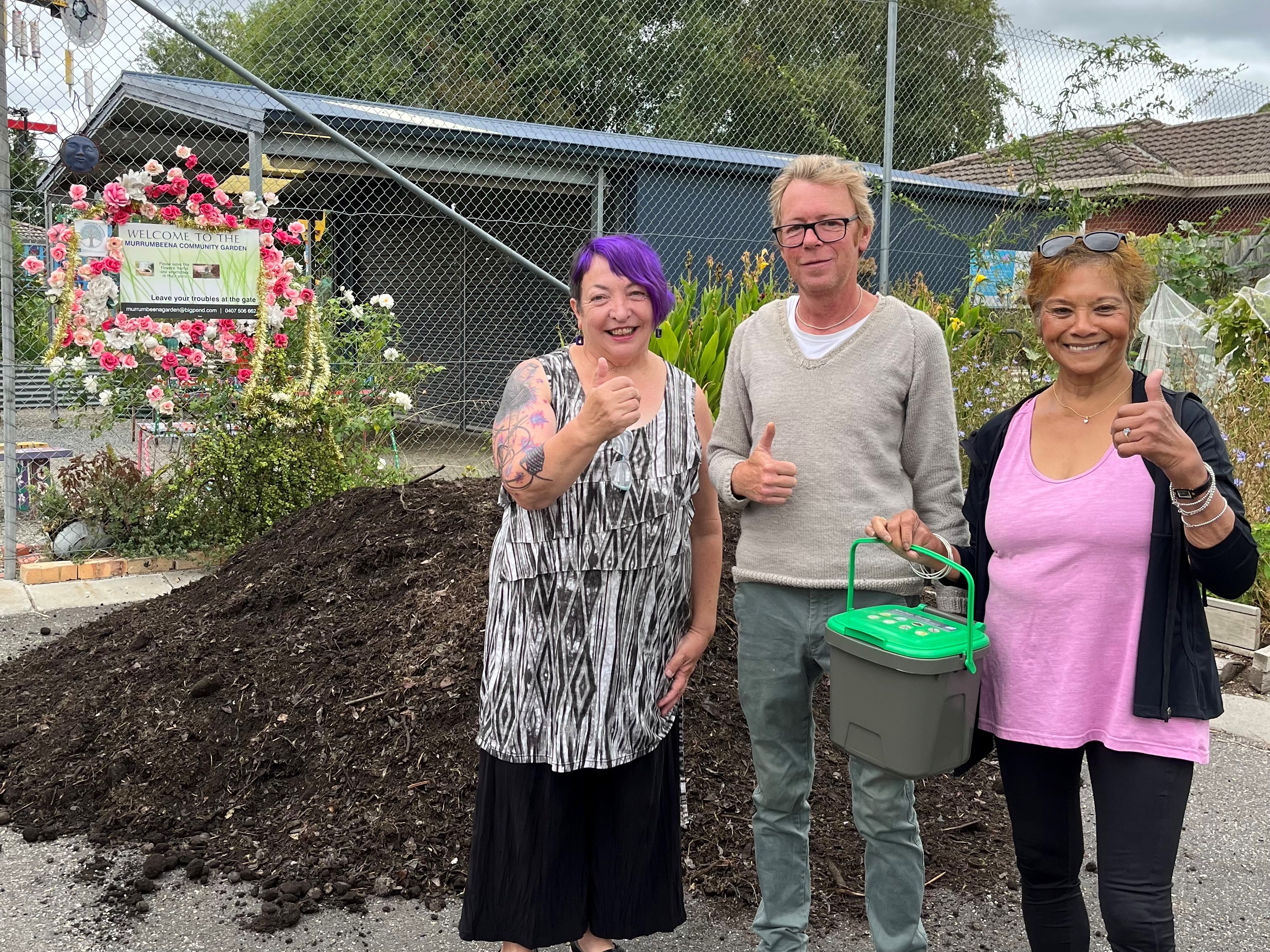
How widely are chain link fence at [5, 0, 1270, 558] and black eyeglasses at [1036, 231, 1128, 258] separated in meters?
4.83

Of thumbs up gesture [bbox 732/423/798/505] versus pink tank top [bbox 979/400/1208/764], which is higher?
thumbs up gesture [bbox 732/423/798/505]

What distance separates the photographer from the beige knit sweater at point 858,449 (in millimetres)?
2145

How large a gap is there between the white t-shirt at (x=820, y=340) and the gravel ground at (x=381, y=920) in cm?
152

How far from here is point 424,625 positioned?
3.66 metres

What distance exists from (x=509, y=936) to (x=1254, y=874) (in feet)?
7.42

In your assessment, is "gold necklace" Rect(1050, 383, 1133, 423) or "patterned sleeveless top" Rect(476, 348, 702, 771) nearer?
"gold necklace" Rect(1050, 383, 1133, 423)

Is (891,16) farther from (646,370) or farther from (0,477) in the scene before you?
(0,477)

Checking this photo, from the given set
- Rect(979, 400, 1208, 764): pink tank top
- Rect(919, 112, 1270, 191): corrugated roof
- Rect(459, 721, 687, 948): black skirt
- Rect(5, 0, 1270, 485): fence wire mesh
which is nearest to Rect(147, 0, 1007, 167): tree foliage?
Rect(5, 0, 1270, 485): fence wire mesh

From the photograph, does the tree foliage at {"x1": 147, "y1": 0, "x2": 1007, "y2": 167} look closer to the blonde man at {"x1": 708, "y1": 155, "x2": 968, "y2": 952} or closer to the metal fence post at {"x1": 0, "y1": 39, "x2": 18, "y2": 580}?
the metal fence post at {"x1": 0, "y1": 39, "x2": 18, "y2": 580}

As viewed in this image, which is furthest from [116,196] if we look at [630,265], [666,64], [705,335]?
[666,64]

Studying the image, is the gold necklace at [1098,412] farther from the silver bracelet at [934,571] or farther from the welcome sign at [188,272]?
the welcome sign at [188,272]

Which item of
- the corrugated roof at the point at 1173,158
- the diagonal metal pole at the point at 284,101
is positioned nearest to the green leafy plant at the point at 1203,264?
the diagonal metal pole at the point at 284,101

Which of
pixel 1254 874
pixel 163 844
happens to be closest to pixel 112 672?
pixel 163 844

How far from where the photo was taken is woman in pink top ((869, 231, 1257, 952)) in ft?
5.75
